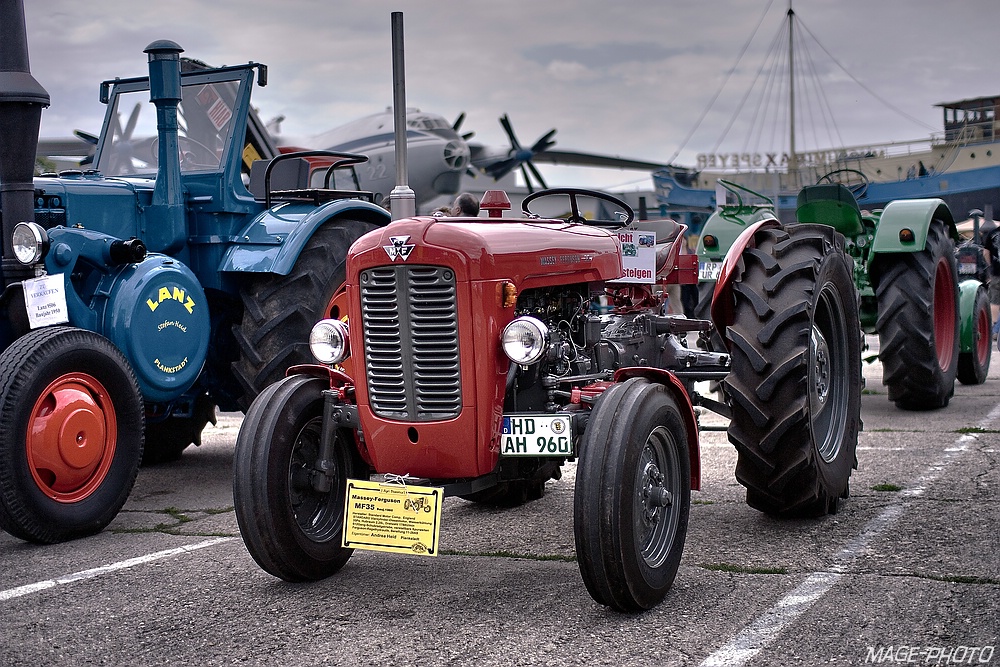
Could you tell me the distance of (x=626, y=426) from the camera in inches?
147

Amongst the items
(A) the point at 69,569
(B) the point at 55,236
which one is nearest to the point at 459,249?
(A) the point at 69,569

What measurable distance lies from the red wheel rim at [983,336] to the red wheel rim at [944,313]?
1012 millimetres

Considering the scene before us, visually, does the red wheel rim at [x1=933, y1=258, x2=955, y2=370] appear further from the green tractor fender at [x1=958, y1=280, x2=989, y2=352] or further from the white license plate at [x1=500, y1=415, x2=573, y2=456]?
the white license plate at [x1=500, y1=415, x2=573, y2=456]

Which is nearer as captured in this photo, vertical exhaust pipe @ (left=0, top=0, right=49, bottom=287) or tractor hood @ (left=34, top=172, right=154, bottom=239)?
vertical exhaust pipe @ (left=0, top=0, right=49, bottom=287)

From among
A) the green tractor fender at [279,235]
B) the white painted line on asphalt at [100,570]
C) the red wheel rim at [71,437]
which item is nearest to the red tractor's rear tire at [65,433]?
the red wheel rim at [71,437]

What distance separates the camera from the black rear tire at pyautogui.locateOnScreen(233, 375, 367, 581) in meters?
4.16

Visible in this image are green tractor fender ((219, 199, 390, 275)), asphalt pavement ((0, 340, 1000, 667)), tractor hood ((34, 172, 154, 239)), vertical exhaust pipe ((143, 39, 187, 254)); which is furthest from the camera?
green tractor fender ((219, 199, 390, 275))

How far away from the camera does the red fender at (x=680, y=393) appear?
13.4 feet

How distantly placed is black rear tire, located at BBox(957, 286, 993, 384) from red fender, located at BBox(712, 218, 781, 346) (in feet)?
18.5

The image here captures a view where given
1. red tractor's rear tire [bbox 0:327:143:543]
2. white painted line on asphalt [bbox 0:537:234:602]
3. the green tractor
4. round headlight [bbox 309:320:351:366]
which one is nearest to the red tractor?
round headlight [bbox 309:320:351:366]

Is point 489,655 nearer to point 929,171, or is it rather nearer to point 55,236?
point 55,236

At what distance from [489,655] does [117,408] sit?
3060 millimetres

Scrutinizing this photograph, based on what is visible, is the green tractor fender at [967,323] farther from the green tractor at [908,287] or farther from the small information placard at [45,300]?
the small information placard at [45,300]

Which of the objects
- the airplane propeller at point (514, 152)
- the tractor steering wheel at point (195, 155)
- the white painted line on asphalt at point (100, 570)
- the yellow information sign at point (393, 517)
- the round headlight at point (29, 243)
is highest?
Result: the airplane propeller at point (514, 152)
